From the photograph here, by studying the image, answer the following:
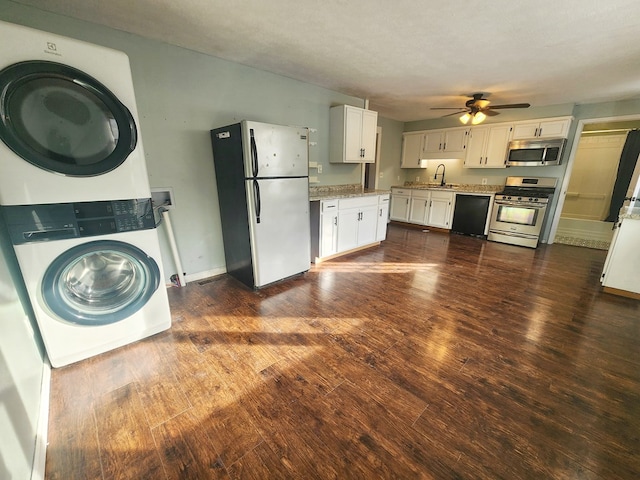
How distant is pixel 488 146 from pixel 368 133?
2611 millimetres

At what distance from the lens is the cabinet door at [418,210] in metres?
5.67

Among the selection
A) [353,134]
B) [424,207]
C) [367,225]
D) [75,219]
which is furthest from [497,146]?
[75,219]

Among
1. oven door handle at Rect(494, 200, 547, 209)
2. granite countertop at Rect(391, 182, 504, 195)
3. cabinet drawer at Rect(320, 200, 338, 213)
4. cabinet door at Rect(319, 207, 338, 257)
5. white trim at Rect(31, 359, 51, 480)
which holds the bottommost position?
white trim at Rect(31, 359, 51, 480)

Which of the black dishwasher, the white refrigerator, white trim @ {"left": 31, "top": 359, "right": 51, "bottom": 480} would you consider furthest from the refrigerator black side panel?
the black dishwasher

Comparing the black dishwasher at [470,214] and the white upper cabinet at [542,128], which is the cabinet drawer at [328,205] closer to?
the black dishwasher at [470,214]

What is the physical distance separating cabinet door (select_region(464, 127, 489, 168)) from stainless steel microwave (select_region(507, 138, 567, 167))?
46 centimetres

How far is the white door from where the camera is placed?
104 inches

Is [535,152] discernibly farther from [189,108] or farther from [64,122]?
[64,122]

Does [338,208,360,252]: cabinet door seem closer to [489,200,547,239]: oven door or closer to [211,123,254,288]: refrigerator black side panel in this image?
[211,123,254,288]: refrigerator black side panel

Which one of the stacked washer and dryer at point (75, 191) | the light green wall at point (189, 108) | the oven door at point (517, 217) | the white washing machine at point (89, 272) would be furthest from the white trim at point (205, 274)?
the oven door at point (517, 217)

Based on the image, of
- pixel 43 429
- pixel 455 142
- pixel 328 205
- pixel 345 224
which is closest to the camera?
pixel 43 429

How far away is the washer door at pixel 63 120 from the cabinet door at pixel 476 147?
570cm

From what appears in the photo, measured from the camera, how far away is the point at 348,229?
392cm

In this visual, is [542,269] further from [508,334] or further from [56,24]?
[56,24]
